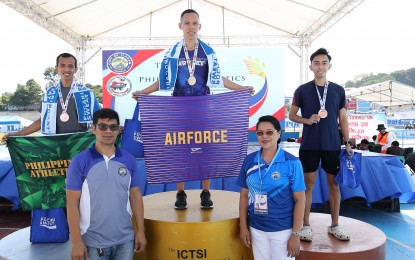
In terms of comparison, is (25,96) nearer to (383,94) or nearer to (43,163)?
(383,94)

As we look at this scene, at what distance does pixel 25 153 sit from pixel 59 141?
0.98ft

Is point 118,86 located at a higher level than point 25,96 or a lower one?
lower

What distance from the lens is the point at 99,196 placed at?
1.91m

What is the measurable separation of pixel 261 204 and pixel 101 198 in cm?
95

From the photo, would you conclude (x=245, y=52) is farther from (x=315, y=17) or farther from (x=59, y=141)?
(x=59, y=141)

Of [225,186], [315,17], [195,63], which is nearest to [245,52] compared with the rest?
[315,17]

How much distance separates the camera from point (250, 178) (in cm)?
212

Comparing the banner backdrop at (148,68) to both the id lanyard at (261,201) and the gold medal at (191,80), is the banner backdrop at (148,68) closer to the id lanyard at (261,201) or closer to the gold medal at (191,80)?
the gold medal at (191,80)

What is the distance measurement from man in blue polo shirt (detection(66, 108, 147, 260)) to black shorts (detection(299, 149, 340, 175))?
55.9 inches

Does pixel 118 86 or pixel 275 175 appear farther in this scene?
pixel 118 86

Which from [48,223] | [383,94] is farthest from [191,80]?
[383,94]

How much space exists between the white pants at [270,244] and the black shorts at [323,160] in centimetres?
77

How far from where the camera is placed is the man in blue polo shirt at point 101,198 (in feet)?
6.18

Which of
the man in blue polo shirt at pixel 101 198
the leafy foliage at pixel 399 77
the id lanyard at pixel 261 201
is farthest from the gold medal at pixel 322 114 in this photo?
the leafy foliage at pixel 399 77
